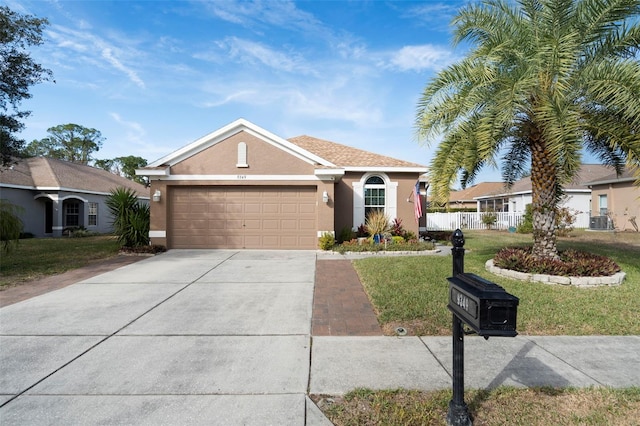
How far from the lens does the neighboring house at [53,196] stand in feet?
66.2

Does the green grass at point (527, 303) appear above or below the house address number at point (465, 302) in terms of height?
below

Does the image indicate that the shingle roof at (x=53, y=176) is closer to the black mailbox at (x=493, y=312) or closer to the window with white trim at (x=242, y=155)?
the window with white trim at (x=242, y=155)

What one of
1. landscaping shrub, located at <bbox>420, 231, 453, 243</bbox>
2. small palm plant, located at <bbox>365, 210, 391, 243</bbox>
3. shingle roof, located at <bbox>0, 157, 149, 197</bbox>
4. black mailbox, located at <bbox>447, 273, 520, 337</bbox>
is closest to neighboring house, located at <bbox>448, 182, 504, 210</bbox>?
landscaping shrub, located at <bbox>420, 231, 453, 243</bbox>

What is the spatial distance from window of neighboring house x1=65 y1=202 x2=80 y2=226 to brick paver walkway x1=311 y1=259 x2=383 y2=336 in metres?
21.9

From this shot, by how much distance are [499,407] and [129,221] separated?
1407 centimetres

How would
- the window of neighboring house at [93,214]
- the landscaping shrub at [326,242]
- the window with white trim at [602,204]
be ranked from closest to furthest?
the landscaping shrub at [326,242] → the window with white trim at [602,204] → the window of neighboring house at [93,214]

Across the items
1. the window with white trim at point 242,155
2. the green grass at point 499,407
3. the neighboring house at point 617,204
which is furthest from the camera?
the neighboring house at point 617,204

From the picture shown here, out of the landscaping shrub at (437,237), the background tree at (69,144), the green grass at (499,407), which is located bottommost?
the green grass at (499,407)

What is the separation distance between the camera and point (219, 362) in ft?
12.8

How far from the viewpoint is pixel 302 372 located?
143 inches

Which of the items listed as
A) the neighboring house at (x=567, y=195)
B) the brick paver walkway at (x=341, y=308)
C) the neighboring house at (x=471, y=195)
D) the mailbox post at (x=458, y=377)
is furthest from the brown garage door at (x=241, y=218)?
the neighboring house at (x=471, y=195)

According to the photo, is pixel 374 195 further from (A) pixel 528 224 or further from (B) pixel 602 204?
(B) pixel 602 204

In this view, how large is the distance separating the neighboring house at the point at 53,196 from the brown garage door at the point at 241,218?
784 centimetres

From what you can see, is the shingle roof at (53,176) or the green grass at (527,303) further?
the shingle roof at (53,176)
